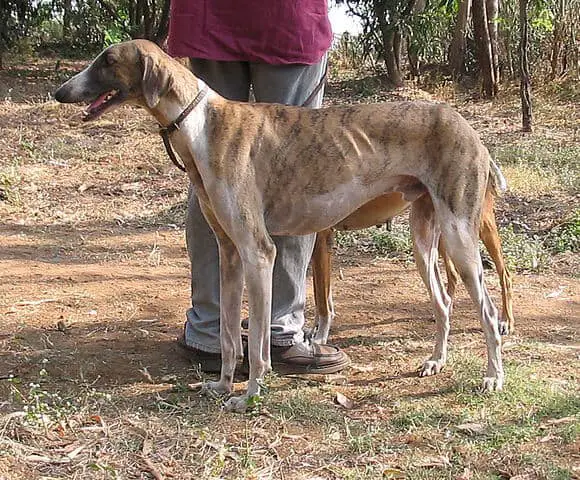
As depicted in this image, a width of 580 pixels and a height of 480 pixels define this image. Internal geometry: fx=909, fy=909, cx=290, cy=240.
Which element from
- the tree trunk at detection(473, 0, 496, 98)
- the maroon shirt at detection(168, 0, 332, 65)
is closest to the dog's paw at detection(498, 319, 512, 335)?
the maroon shirt at detection(168, 0, 332, 65)

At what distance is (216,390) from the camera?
4199 millimetres

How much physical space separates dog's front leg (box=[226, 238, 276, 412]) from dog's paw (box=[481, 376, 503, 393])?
1.00 metres

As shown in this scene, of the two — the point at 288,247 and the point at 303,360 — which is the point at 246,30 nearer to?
the point at 288,247

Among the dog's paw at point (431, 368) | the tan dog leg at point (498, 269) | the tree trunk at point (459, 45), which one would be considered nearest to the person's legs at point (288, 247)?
the dog's paw at point (431, 368)

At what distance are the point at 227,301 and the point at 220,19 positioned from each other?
1314 mm

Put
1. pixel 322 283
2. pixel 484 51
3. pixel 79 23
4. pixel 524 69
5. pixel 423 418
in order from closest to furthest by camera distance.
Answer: pixel 423 418, pixel 322 283, pixel 524 69, pixel 484 51, pixel 79 23

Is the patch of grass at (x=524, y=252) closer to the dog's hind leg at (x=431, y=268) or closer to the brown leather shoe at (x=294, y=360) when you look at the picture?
the dog's hind leg at (x=431, y=268)

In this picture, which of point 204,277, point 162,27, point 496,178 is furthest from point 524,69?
point 204,277

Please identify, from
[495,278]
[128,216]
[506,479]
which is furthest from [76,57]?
[506,479]

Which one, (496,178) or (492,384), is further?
(496,178)

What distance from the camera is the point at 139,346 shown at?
4.89m

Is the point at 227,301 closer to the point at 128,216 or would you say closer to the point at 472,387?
the point at 472,387

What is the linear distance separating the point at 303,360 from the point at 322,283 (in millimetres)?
593

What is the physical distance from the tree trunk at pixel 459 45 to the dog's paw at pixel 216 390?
11.2m
